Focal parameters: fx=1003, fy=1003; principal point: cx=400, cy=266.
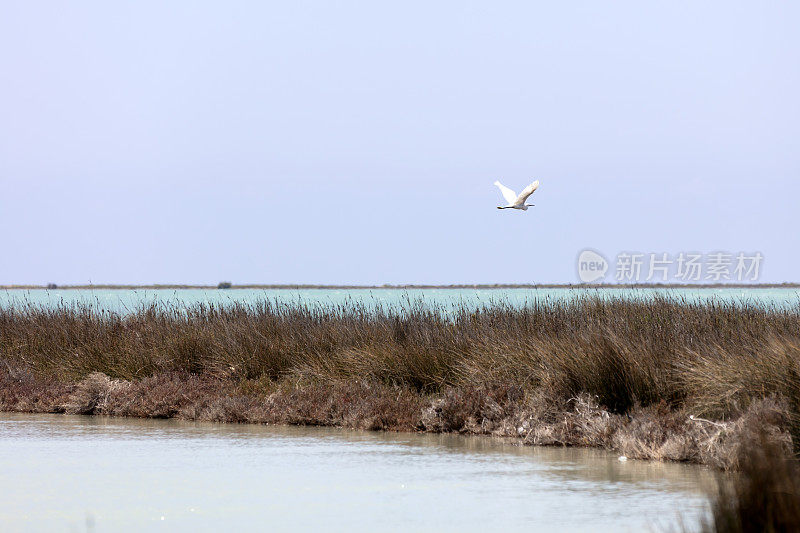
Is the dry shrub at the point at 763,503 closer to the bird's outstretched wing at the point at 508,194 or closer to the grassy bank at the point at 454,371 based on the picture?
the grassy bank at the point at 454,371

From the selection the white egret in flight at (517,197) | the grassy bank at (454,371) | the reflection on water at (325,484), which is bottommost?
the reflection on water at (325,484)

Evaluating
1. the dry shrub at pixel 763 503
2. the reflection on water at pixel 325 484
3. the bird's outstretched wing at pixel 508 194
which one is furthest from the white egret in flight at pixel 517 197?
the dry shrub at pixel 763 503

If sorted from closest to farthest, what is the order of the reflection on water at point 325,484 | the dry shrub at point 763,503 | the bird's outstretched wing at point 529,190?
the dry shrub at point 763,503, the reflection on water at point 325,484, the bird's outstretched wing at point 529,190

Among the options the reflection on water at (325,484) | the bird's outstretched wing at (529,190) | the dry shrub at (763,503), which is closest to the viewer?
the dry shrub at (763,503)

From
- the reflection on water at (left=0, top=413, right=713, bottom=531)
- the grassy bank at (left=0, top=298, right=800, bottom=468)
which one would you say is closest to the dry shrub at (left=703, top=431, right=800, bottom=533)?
the reflection on water at (left=0, top=413, right=713, bottom=531)

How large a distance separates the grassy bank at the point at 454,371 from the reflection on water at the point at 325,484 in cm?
52

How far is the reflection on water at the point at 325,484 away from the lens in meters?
7.71

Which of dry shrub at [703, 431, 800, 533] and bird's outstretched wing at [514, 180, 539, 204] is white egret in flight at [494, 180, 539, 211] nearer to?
bird's outstretched wing at [514, 180, 539, 204]

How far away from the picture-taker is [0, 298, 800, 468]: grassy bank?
10.5 m

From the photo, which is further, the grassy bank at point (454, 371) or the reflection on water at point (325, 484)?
the grassy bank at point (454, 371)

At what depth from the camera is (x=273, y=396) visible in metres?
14.1

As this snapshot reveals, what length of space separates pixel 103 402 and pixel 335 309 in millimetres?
5467

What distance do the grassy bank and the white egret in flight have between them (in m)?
1.87

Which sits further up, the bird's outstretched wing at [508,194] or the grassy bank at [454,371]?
the bird's outstretched wing at [508,194]
